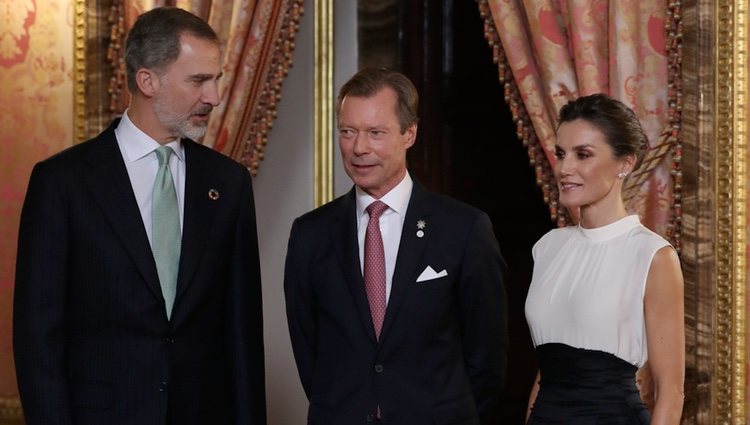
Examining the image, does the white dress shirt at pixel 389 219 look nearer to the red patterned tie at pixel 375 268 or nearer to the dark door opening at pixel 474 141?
the red patterned tie at pixel 375 268

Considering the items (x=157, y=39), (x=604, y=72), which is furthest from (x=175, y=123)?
(x=604, y=72)

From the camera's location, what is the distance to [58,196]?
2.84 m

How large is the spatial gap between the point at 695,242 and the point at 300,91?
1.88 meters

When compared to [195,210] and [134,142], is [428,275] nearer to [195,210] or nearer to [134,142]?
[195,210]

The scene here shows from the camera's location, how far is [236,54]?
14.4 feet

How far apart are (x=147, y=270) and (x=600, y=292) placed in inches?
45.7

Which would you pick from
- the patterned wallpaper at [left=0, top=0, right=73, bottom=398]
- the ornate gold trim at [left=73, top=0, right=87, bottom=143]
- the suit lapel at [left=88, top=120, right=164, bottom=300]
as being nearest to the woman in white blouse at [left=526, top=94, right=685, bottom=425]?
the suit lapel at [left=88, top=120, right=164, bottom=300]

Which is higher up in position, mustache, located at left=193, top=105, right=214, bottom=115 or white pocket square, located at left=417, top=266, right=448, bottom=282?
Answer: mustache, located at left=193, top=105, right=214, bottom=115

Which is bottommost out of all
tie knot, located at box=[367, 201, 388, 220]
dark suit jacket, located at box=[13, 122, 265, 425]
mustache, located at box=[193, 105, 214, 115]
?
dark suit jacket, located at box=[13, 122, 265, 425]

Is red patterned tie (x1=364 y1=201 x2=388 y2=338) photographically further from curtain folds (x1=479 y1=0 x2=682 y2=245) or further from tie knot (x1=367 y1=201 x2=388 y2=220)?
curtain folds (x1=479 y1=0 x2=682 y2=245)

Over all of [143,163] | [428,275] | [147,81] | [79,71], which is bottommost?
[428,275]

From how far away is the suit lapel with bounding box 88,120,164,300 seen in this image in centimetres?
284

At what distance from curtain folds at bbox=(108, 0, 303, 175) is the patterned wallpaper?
0.21 metres

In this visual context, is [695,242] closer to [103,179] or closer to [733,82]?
[733,82]
